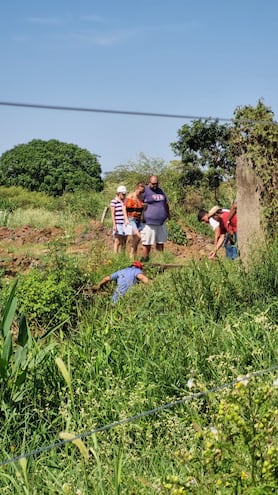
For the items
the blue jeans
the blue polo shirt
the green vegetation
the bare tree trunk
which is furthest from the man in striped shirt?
the blue polo shirt

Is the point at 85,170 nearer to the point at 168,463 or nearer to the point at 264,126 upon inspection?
the point at 264,126

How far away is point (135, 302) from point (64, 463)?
2.89 meters

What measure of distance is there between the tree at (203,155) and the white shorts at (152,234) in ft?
15.0

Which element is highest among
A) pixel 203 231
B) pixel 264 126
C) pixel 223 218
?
pixel 264 126

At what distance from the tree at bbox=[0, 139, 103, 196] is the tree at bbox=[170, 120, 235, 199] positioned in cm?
210

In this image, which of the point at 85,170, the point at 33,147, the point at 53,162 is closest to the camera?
the point at 33,147

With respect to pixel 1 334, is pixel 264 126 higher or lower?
higher

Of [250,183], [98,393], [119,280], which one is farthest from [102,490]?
[250,183]

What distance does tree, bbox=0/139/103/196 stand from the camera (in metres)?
19.5

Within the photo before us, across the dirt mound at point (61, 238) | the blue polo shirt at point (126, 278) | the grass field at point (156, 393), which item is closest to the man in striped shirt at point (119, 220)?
the dirt mound at point (61, 238)

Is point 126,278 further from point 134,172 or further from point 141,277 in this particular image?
point 134,172

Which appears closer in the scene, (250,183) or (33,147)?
(250,183)

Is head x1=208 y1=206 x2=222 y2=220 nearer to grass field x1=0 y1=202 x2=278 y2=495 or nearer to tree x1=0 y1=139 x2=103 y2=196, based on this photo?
grass field x1=0 y1=202 x2=278 y2=495

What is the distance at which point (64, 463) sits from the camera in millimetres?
4098
